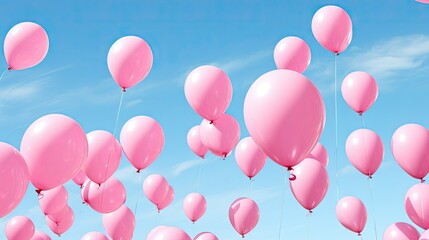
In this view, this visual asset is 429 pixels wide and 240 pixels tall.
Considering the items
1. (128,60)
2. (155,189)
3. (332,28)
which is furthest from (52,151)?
(332,28)

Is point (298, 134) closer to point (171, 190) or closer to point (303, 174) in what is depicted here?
point (303, 174)

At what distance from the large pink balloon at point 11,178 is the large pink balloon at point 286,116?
2262 millimetres

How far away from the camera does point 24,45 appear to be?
6762mm

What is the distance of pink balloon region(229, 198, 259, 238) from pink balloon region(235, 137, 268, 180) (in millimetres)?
483

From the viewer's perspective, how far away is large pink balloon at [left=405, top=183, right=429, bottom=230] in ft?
21.0

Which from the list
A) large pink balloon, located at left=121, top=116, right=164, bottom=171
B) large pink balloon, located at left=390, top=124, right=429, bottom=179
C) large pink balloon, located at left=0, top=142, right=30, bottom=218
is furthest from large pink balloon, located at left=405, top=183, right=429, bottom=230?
large pink balloon, located at left=0, top=142, right=30, bottom=218

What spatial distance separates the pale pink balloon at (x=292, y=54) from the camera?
301 inches

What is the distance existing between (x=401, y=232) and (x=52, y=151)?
499cm

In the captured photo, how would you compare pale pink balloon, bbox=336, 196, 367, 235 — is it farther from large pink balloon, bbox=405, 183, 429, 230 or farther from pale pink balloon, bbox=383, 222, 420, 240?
large pink balloon, bbox=405, 183, 429, 230

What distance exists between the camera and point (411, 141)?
6.62 metres

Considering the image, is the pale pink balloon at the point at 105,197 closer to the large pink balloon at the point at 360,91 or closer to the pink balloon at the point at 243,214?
the pink balloon at the point at 243,214

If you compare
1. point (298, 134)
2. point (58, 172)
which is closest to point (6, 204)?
point (58, 172)

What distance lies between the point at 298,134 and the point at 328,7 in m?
4.21

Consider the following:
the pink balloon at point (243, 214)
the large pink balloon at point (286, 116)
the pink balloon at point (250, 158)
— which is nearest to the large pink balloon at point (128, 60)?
the pink balloon at point (250, 158)
